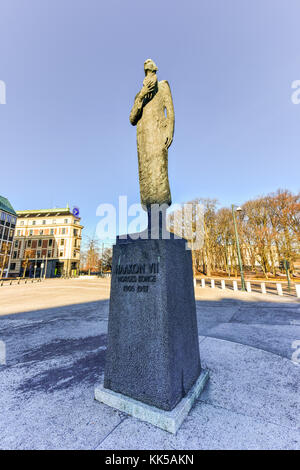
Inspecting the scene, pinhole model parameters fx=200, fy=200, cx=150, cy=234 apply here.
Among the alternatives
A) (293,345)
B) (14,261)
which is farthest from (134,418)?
(14,261)

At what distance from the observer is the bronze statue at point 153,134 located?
3.12m

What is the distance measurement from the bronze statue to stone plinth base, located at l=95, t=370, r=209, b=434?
2.51 metres

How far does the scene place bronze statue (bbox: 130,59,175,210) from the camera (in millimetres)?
3125

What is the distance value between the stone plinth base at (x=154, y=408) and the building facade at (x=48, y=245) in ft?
174

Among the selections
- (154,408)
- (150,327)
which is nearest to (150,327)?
(150,327)

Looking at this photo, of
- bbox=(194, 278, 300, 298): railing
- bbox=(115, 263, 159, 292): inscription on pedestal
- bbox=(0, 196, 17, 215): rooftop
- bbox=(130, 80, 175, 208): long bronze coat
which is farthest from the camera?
bbox=(0, 196, 17, 215): rooftop

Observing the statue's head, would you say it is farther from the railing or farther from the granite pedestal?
the railing

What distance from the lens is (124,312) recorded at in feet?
8.49

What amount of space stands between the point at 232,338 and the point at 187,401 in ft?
10.6

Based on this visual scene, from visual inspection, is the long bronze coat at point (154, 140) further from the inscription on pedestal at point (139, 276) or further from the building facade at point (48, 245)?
the building facade at point (48, 245)

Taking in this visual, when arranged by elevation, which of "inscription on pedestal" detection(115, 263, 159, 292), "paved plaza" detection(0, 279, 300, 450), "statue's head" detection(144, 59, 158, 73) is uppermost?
"statue's head" detection(144, 59, 158, 73)

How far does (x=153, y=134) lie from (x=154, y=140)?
12 centimetres

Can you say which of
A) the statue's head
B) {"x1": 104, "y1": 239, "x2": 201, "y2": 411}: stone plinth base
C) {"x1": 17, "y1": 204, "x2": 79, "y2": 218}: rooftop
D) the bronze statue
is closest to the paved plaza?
{"x1": 104, "y1": 239, "x2": 201, "y2": 411}: stone plinth base

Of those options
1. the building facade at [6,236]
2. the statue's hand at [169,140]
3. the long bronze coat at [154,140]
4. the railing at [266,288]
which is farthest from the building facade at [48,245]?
the statue's hand at [169,140]
